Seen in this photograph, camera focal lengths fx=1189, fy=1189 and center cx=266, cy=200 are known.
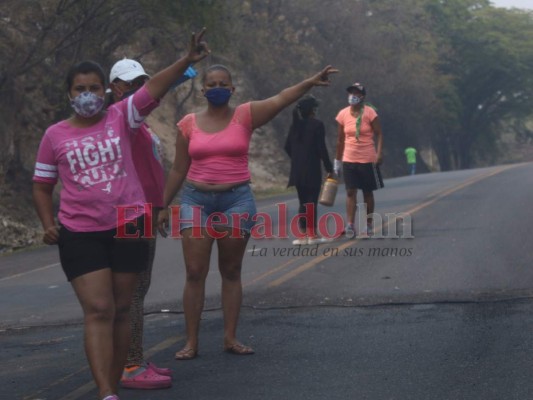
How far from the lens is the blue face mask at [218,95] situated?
7801 mm

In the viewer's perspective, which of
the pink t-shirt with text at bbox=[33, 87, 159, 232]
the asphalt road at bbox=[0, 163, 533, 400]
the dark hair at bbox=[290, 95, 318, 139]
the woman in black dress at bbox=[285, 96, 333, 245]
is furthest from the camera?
the woman in black dress at bbox=[285, 96, 333, 245]

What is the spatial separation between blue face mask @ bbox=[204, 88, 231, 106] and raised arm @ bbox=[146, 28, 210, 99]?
55.4 inches

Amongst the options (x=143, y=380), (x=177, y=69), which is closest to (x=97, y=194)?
(x=177, y=69)

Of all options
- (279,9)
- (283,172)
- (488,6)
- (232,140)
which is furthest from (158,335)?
(488,6)

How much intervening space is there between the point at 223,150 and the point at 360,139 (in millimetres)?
7440

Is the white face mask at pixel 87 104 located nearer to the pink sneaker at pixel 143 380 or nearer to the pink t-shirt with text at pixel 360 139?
the pink sneaker at pixel 143 380

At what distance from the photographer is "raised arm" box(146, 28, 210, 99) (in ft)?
20.6

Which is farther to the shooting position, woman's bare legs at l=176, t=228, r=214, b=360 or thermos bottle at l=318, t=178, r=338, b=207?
thermos bottle at l=318, t=178, r=338, b=207

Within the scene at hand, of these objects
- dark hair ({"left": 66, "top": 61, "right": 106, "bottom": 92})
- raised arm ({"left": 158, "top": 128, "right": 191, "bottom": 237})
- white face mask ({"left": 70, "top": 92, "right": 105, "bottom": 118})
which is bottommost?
raised arm ({"left": 158, "top": 128, "right": 191, "bottom": 237})

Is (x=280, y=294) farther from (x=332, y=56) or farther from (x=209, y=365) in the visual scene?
(x=332, y=56)

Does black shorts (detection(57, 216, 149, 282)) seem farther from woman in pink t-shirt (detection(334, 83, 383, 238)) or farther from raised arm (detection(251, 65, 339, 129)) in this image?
woman in pink t-shirt (detection(334, 83, 383, 238))

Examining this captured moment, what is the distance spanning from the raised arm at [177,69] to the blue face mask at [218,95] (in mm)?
1408

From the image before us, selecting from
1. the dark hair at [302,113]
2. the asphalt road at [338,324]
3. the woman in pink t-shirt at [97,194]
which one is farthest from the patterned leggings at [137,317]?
the dark hair at [302,113]

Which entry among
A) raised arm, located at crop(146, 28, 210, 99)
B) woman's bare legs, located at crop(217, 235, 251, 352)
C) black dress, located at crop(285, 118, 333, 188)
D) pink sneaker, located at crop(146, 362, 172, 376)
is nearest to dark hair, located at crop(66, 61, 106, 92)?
raised arm, located at crop(146, 28, 210, 99)
